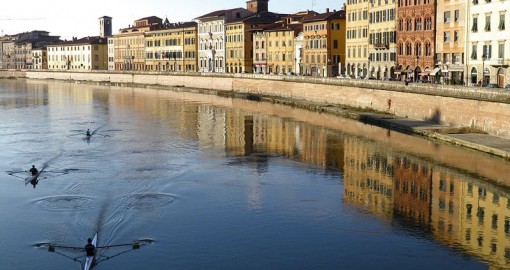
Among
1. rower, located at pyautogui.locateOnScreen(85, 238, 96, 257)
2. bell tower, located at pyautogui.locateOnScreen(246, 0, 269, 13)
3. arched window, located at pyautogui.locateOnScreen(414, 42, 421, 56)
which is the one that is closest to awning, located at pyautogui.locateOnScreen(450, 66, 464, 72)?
arched window, located at pyautogui.locateOnScreen(414, 42, 421, 56)

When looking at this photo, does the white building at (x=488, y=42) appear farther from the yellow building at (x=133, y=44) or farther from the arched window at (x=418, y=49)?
the yellow building at (x=133, y=44)

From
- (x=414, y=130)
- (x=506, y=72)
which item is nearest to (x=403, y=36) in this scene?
(x=506, y=72)

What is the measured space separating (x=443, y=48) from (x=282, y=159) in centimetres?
3394

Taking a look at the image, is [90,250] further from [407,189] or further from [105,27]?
[105,27]

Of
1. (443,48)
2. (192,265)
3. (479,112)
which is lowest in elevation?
(192,265)

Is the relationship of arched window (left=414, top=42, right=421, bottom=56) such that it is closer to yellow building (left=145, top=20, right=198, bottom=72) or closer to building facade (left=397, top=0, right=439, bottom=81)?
building facade (left=397, top=0, right=439, bottom=81)

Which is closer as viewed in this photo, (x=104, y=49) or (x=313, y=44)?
(x=313, y=44)

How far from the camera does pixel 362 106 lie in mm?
71188

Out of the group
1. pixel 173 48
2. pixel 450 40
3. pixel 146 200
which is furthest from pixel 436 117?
pixel 173 48

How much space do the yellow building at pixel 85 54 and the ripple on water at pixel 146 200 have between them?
153005 mm

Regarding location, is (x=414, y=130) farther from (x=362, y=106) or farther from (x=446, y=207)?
(x=446, y=207)

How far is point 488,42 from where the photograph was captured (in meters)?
62.5

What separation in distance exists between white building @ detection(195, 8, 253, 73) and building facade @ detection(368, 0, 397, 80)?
42.0 metres

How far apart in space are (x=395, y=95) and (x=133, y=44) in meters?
109
